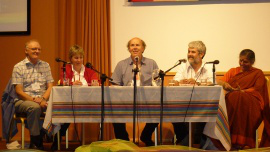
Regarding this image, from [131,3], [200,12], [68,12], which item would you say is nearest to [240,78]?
[200,12]

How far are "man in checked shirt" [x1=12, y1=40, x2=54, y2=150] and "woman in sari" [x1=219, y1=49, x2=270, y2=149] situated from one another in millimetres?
1929

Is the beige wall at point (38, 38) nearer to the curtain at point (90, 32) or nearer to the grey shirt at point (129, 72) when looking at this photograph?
the curtain at point (90, 32)

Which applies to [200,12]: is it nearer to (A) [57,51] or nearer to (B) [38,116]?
(A) [57,51]

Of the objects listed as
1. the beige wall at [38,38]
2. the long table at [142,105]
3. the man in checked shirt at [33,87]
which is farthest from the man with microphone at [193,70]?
the beige wall at [38,38]

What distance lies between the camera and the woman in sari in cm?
466

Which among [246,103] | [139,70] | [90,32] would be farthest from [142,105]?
[90,32]

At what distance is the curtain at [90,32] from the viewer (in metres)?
5.45

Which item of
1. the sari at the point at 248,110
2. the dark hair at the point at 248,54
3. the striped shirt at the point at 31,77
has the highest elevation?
the dark hair at the point at 248,54

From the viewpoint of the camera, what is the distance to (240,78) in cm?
496

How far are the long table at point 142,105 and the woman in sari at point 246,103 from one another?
74cm

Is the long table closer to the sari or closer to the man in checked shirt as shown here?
the man in checked shirt

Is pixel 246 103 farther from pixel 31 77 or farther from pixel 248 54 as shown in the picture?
pixel 31 77

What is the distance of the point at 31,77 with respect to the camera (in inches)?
190

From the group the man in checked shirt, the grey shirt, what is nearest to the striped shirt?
the man in checked shirt
